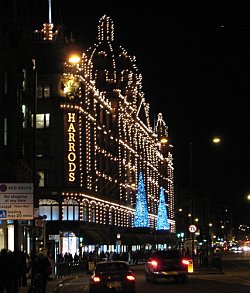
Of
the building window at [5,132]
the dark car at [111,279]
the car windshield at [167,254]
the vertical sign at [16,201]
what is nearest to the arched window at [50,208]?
the building window at [5,132]

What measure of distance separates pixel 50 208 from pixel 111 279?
5174cm

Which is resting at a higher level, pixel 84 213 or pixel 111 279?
pixel 84 213

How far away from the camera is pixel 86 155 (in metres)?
80.4

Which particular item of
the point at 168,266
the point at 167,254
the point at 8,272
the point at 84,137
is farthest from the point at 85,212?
the point at 8,272

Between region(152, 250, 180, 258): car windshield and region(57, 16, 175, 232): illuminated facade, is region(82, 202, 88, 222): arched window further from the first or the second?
region(152, 250, 180, 258): car windshield

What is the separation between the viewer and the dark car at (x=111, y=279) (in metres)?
26.8

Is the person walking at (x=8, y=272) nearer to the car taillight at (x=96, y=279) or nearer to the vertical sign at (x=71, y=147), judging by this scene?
the car taillight at (x=96, y=279)

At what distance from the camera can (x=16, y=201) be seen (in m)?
29.2

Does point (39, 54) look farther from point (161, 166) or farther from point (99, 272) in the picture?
point (161, 166)

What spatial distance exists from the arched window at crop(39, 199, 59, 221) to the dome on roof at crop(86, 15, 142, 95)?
20.7 meters

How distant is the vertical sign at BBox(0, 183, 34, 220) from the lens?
1149 inches

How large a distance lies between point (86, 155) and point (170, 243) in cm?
5045

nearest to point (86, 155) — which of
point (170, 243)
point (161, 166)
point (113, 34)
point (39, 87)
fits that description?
point (39, 87)

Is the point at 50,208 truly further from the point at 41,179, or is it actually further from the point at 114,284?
the point at 114,284
